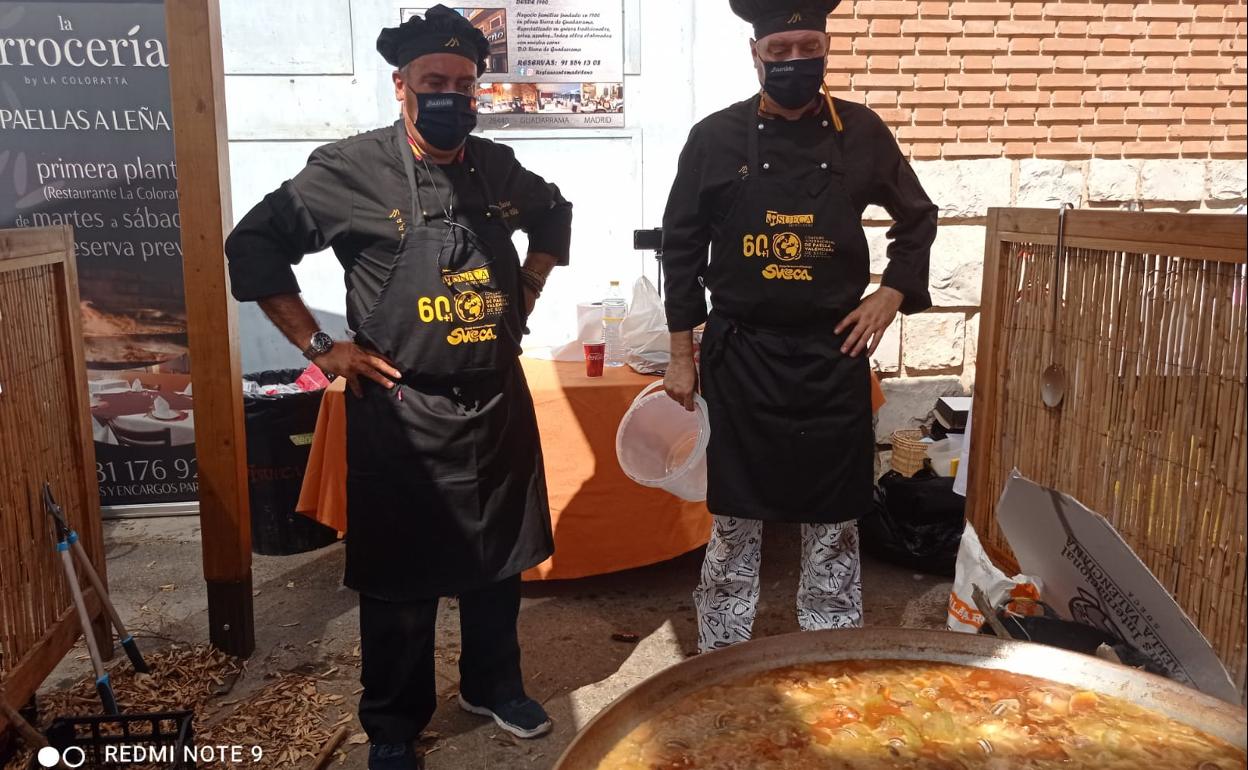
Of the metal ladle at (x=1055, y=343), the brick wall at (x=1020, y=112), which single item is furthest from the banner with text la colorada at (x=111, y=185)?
the metal ladle at (x=1055, y=343)

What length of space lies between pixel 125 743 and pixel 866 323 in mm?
2550

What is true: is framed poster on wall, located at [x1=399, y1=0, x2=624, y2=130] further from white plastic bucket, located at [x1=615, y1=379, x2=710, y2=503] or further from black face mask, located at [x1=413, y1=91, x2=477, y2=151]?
black face mask, located at [x1=413, y1=91, x2=477, y2=151]

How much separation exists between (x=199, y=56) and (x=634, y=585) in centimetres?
291

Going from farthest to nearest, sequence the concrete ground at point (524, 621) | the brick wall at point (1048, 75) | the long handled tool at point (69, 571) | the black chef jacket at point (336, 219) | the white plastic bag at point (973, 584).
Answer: the brick wall at point (1048, 75) < the concrete ground at point (524, 621) < the long handled tool at point (69, 571) < the black chef jacket at point (336, 219) < the white plastic bag at point (973, 584)

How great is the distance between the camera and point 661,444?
3.72 m

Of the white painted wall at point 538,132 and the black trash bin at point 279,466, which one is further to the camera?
the white painted wall at point 538,132

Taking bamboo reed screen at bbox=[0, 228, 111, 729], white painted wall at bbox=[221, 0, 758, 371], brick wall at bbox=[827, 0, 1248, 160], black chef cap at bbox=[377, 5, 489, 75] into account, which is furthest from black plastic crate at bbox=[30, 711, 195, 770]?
brick wall at bbox=[827, 0, 1248, 160]

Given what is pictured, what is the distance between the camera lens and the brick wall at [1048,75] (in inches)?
195

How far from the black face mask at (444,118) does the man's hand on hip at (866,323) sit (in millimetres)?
1322

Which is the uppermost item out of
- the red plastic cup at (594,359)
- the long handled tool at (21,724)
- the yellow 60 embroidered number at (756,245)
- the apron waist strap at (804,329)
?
the yellow 60 embroidered number at (756,245)

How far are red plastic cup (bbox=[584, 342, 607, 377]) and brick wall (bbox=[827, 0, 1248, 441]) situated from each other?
1.75m

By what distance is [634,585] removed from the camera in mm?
4453

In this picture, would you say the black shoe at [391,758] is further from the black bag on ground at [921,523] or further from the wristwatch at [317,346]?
the black bag on ground at [921,523]

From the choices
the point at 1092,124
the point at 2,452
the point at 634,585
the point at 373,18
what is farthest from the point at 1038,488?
the point at 373,18
